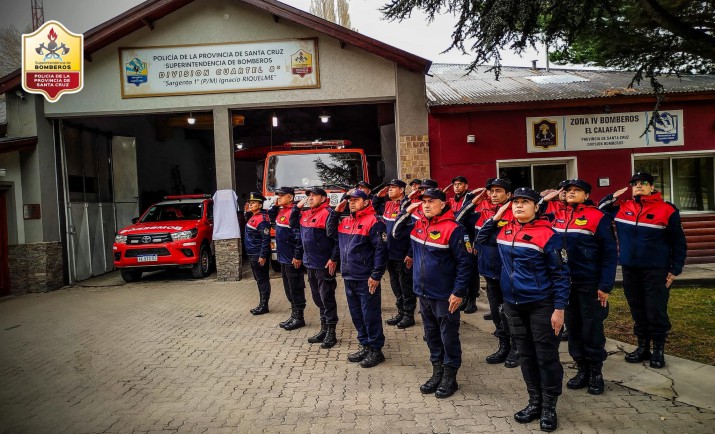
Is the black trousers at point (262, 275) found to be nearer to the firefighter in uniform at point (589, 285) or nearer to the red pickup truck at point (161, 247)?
the red pickup truck at point (161, 247)

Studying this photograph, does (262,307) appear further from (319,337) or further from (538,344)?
(538,344)

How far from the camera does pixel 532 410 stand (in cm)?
398

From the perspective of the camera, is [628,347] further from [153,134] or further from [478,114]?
[153,134]

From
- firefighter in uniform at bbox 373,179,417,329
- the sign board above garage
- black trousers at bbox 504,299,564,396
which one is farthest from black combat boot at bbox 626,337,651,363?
the sign board above garage

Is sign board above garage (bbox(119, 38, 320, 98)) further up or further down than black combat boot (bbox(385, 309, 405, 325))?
further up

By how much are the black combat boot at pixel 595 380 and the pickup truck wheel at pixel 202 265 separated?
9.21m

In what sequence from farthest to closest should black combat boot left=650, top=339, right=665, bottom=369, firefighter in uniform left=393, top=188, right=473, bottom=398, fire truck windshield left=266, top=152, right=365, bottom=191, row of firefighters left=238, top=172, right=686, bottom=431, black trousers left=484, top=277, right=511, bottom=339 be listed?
fire truck windshield left=266, top=152, right=365, bottom=191 → black trousers left=484, top=277, right=511, bottom=339 → black combat boot left=650, top=339, right=665, bottom=369 → firefighter in uniform left=393, top=188, right=473, bottom=398 → row of firefighters left=238, top=172, right=686, bottom=431

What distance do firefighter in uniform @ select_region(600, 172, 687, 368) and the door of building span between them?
1212 cm

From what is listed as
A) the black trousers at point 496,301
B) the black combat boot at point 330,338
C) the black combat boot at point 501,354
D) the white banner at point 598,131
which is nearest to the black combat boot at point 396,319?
the black combat boot at point 330,338

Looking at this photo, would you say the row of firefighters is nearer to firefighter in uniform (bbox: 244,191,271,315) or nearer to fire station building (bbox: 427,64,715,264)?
firefighter in uniform (bbox: 244,191,271,315)

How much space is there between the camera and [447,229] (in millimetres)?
4543

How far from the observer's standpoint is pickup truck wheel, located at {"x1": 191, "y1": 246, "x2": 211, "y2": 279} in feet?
38.2

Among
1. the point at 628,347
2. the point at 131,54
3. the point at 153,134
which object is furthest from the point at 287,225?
the point at 153,134

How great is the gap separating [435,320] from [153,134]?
1550cm
